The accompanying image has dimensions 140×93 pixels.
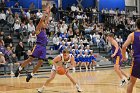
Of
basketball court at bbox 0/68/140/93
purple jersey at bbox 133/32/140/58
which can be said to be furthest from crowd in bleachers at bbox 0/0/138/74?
purple jersey at bbox 133/32/140/58

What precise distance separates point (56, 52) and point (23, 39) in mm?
2382

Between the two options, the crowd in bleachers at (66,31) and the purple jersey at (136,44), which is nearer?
the purple jersey at (136,44)

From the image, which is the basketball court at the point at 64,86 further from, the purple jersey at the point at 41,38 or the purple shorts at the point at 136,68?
the purple shorts at the point at 136,68

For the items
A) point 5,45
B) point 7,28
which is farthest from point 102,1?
point 5,45

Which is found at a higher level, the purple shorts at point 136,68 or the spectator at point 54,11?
the spectator at point 54,11

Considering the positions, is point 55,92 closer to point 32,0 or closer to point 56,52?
point 56,52

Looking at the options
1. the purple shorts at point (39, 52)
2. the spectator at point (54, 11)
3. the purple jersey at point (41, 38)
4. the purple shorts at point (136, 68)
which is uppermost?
the spectator at point (54, 11)

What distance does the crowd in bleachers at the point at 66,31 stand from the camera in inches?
790

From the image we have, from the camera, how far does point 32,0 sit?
2814 cm

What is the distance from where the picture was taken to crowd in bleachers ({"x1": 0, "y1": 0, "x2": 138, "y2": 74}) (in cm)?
2006

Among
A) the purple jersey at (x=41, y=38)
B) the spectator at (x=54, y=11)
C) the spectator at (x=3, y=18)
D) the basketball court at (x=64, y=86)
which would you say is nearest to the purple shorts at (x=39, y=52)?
the purple jersey at (x=41, y=38)

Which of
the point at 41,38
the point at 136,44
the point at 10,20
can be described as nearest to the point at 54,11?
the point at 10,20

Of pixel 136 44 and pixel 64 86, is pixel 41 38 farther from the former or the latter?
pixel 136 44

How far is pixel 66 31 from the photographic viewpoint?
2431cm
